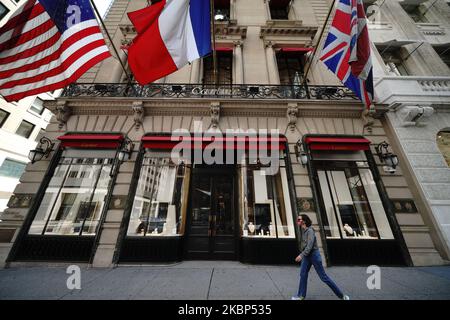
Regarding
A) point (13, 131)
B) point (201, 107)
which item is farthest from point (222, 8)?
point (13, 131)

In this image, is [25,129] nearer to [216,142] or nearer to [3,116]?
[3,116]

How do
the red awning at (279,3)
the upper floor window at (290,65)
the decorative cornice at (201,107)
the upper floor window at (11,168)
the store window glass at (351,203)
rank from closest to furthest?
the store window glass at (351,203)
the decorative cornice at (201,107)
the upper floor window at (290,65)
the red awning at (279,3)
the upper floor window at (11,168)

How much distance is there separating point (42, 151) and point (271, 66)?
1175 cm

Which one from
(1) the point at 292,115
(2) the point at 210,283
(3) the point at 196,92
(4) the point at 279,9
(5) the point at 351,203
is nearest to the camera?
(2) the point at 210,283

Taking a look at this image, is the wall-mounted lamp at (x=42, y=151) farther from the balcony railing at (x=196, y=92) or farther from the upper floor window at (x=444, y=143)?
the upper floor window at (x=444, y=143)

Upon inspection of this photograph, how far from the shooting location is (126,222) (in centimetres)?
668

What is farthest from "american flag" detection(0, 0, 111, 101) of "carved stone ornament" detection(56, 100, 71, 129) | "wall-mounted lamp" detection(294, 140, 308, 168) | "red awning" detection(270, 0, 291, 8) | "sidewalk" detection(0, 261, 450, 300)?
"red awning" detection(270, 0, 291, 8)

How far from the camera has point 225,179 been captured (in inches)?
319

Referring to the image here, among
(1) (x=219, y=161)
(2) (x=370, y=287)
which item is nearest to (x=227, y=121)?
(1) (x=219, y=161)

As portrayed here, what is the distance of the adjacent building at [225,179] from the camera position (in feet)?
21.3

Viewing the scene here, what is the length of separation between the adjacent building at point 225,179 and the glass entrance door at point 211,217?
5 centimetres

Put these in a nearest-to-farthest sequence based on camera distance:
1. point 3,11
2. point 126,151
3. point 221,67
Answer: point 126,151 < point 221,67 < point 3,11

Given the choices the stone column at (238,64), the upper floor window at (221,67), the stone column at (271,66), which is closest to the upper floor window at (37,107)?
the upper floor window at (221,67)
